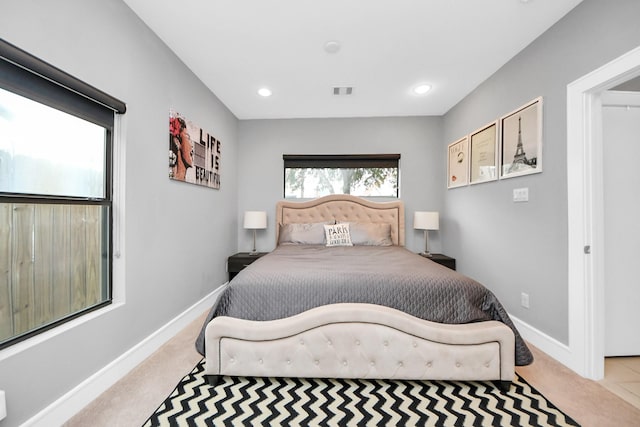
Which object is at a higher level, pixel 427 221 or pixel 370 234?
pixel 427 221

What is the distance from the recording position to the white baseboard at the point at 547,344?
1880mm

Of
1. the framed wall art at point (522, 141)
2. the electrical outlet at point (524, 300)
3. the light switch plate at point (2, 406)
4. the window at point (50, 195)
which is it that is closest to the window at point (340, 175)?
the framed wall art at point (522, 141)

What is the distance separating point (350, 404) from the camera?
151cm

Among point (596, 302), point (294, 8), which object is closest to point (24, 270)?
point (294, 8)

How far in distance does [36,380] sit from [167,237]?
3.90 ft

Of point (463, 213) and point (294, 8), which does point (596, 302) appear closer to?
point (463, 213)

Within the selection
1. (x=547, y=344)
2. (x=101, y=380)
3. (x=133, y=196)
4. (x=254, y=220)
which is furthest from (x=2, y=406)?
(x=547, y=344)

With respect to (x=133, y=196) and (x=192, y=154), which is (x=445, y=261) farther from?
(x=133, y=196)

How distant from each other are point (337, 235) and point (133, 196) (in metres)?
2.07

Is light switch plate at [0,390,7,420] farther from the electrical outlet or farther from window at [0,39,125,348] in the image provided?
the electrical outlet

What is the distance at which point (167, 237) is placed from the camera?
2.30 meters

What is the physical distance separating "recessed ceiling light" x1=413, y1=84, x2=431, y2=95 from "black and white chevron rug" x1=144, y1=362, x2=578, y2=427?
2737mm

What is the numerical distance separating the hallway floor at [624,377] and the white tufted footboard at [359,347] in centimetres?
68

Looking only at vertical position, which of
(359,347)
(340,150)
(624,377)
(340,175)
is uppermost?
(340,150)
